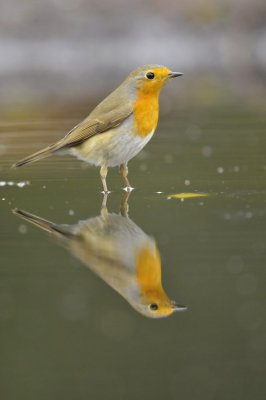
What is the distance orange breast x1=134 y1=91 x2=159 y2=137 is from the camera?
859 cm

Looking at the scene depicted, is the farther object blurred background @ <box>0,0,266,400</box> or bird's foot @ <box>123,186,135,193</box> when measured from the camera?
bird's foot @ <box>123,186,135,193</box>

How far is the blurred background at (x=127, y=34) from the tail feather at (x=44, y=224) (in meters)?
18.9

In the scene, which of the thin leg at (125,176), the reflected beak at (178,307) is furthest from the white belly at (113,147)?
the reflected beak at (178,307)

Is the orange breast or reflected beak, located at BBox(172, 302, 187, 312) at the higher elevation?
the orange breast

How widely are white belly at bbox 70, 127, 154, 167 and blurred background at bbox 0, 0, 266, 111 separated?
17.8m

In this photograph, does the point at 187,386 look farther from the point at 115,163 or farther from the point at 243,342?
the point at 115,163

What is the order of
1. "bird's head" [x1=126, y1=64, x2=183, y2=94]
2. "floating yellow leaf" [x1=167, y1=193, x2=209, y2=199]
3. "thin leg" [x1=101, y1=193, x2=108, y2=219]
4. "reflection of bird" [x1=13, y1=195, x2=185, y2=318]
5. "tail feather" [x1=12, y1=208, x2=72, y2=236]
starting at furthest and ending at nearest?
"bird's head" [x1=126, y1=64, x2=183, y2=94] → "floating yellow leaf" [x1=167, y1=193, x2=209, y2=199] → "thin leg" [x1=101, y1=193, x2=108, y2=219] → "tail feather" [x1=12, y1=208, x2=72, y2=236] → "reflection of bird" [x1=13, y1=195, x2=185, y2=318]

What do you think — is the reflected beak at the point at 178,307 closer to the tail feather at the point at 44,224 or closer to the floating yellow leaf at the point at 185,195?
the tail feather at the point at 44,224

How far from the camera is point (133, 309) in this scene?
536 centimetres

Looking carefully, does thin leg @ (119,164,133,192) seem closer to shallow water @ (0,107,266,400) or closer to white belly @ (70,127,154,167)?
shallow water @ (0,107,266,400)

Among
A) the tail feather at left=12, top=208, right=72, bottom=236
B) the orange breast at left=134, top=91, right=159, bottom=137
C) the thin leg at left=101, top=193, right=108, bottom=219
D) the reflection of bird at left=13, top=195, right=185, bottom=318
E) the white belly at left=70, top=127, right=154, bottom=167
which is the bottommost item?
the reflection of bird at left=13, top=195, right=185, bottom=318

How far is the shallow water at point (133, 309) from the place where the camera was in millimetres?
4434

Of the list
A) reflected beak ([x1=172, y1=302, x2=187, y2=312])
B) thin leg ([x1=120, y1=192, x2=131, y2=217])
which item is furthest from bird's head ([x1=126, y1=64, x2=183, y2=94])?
reflected beak ([x1=172, y1=302, x2=187, y2=312])

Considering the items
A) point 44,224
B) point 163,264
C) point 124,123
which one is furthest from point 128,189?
point 163,264
